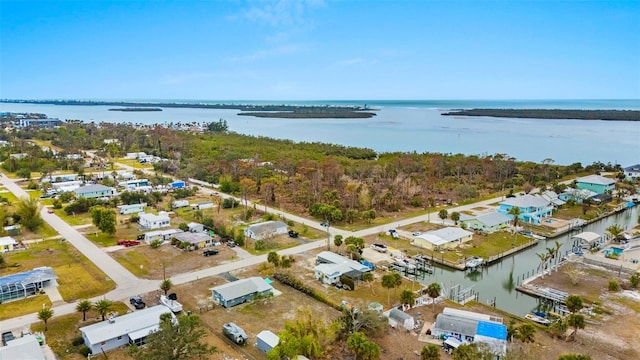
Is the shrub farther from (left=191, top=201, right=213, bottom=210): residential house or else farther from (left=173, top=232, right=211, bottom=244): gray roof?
(left=191, top=201, right=213, bottom=210): residential house

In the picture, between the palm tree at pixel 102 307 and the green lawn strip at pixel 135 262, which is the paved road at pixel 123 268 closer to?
the green lawn strip at pixel 135 262

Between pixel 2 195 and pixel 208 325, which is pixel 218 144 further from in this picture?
pixel 208 325

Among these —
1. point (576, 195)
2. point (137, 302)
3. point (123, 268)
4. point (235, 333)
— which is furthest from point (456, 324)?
point (576, 195)

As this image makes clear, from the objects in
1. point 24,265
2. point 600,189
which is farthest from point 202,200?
point 600,189

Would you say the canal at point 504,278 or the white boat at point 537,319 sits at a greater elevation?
the white boat at point 537,319

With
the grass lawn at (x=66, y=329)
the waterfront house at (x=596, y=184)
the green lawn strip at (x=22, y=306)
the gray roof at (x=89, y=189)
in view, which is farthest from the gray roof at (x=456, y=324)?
the gray roof at (x=89, y=189)

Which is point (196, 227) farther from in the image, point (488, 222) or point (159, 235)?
point (488, 222)

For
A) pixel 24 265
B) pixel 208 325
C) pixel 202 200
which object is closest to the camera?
pixel 208 325
